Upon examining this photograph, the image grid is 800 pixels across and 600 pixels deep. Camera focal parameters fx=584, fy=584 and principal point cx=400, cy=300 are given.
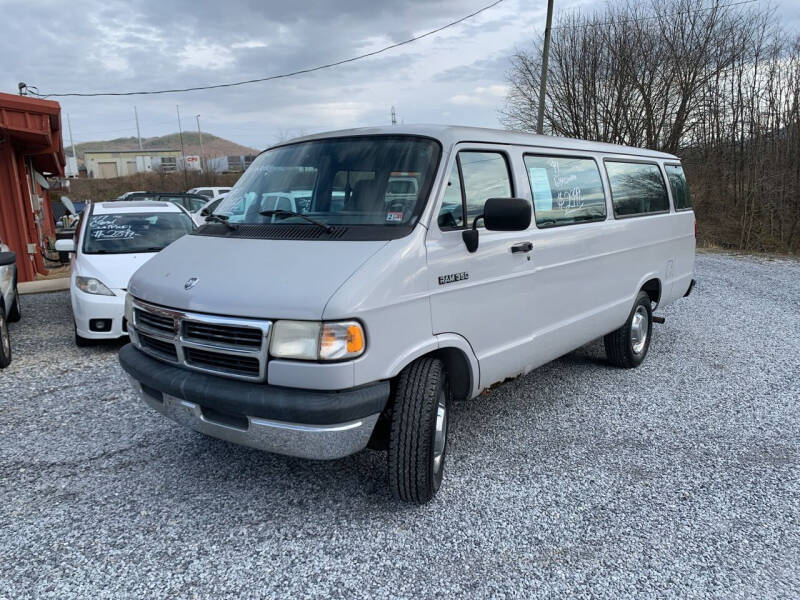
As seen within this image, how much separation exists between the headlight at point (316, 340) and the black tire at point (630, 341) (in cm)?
364

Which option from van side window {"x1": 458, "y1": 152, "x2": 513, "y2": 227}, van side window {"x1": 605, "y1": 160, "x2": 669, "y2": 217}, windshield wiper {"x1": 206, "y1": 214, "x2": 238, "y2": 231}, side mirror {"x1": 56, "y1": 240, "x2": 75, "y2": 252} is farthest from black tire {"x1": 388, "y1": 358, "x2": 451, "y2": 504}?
side mirror {"x1": 56, "y1": 240, "x2": 75, "y2": 252}

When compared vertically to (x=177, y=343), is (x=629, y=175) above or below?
above

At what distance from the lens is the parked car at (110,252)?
20.8 feet

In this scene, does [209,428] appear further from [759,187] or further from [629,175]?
[759,187]

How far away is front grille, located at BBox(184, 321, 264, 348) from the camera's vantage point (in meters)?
2.82

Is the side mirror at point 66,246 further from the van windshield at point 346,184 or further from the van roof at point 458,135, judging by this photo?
the van roof at point 458,135

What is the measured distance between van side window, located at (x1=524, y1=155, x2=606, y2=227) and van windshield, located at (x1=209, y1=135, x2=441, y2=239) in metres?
1.08

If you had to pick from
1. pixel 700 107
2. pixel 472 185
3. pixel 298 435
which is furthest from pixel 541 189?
pixel 700 107

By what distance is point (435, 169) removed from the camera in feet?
11.3

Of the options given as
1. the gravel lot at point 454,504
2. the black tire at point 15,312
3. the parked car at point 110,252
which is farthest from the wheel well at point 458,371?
the black tire at point 15,312

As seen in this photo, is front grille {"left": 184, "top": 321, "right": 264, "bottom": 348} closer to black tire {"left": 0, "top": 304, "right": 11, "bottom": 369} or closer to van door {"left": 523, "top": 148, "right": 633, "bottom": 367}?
van door {"left": 523, "top": 148, "right": 633, "bottom": 367}

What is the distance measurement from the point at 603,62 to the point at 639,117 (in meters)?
2.72

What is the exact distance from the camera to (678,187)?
6.62 meters

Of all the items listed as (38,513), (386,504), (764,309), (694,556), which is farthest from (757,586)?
(764,309)
